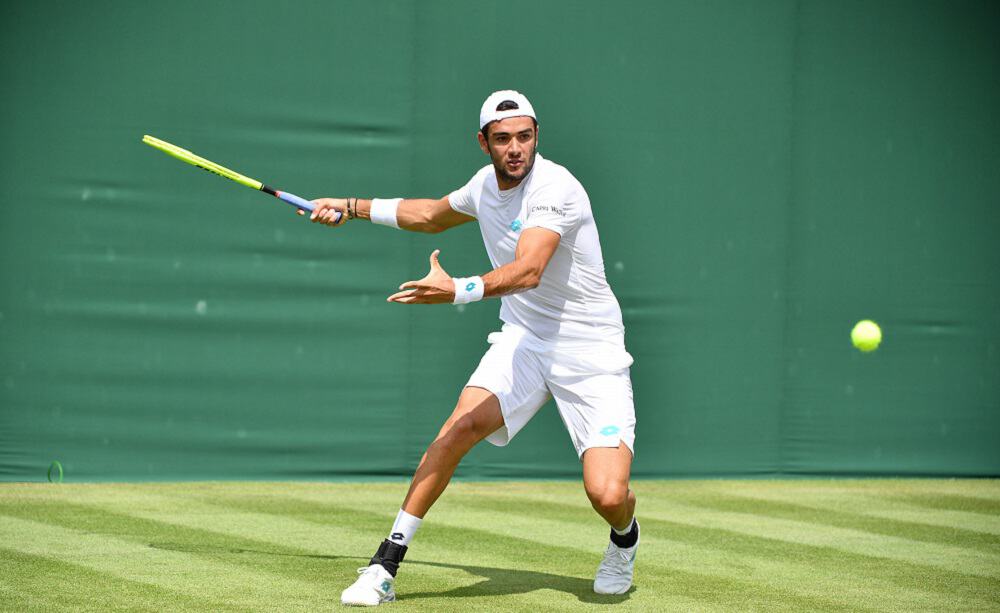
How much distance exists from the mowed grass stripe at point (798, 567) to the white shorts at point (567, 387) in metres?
1.02

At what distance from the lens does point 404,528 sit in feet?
16.9

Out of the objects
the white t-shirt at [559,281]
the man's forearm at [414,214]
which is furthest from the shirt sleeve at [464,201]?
the man's forearm at [414,214]

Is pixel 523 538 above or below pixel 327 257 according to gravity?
below

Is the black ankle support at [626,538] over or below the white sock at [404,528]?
below

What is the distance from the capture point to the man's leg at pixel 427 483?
5059mm

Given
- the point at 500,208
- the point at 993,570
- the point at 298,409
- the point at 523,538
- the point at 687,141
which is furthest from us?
the point at 687,141

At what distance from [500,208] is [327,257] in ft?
9.79

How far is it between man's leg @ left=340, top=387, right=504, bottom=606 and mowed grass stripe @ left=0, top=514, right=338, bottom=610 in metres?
0.19

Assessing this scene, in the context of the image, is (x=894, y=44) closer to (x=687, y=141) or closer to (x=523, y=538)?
(x=687, y=141)

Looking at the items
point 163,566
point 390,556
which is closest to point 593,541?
point 390,556

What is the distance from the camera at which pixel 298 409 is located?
8.20 m

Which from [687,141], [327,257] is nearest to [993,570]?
[687,141]

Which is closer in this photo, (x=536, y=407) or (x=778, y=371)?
(x=536, y=407)

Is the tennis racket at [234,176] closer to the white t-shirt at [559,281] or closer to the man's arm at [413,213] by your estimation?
the man's arm at [413,213]
